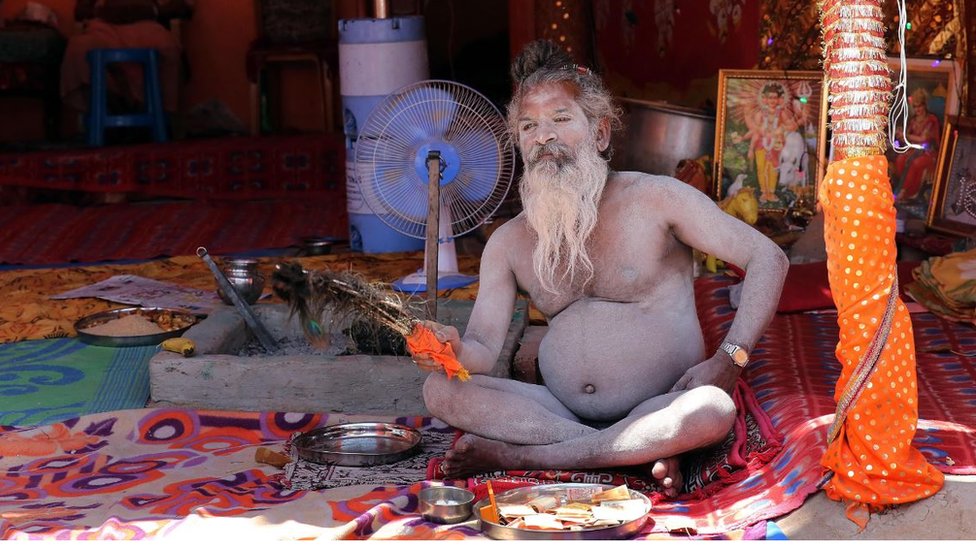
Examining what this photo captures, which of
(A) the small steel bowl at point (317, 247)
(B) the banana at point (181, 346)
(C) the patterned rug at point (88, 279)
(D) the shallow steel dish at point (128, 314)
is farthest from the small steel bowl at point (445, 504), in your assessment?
(A) the small steel bowl at point (317, 247)

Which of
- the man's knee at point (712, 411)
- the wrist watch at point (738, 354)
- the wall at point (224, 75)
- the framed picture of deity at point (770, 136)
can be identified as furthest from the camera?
the wall at point (224, 75)

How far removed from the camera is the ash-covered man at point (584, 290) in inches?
149

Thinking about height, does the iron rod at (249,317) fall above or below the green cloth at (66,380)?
above

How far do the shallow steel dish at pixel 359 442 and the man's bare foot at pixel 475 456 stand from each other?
423 millimetres

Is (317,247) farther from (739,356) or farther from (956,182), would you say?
(739,356)

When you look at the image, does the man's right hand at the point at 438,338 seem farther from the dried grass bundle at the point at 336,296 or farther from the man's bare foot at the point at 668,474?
the man's bare foot at the point at 668,474

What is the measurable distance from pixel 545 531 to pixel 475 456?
62 cm

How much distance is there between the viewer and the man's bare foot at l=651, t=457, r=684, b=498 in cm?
359

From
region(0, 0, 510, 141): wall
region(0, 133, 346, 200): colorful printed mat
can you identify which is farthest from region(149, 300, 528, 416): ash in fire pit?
region(0, 0, 510, 141): wall

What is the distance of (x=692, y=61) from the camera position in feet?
26.5

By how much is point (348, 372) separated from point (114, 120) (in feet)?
20.6

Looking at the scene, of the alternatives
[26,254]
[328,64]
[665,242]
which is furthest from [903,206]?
[328,64]

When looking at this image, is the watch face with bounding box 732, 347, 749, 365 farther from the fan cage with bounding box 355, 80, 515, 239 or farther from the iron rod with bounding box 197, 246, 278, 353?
the iron rod with bounding box 197, 246, 278, 353

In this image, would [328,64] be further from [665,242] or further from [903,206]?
[665,242]
